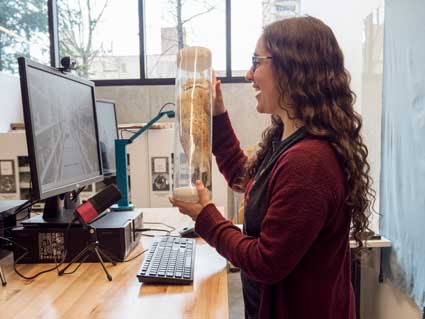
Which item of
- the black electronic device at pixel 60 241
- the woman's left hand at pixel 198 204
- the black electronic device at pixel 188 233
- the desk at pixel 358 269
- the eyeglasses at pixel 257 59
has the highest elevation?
the eyeglasses at pixel 257 59

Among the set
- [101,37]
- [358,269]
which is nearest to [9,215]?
[358,269]

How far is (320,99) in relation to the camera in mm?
828

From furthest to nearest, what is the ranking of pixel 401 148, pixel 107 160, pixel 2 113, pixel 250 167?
pixel 2 113 → pixel 107 160 → pixel 401 148 → pixel 250 167

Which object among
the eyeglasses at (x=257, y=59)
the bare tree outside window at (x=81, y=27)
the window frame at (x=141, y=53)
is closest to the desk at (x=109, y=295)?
the eyeglasses at (x=257, y=59)

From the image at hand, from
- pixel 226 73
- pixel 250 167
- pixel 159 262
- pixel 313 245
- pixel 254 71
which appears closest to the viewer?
pixel 313 245

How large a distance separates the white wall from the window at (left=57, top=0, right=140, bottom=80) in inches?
28.8

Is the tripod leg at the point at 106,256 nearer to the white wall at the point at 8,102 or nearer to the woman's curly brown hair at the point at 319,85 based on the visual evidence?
the woman's curly brown hair at the point at 319,85

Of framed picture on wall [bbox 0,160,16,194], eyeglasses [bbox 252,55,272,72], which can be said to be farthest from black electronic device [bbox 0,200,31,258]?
framed picture on wall [bbox 0,160,16,194]

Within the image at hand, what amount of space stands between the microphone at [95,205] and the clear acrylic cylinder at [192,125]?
282mm

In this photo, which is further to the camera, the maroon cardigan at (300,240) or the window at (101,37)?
the window at (101,37)

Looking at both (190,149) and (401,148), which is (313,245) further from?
(401,148)

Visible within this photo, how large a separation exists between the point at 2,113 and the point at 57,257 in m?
2.75

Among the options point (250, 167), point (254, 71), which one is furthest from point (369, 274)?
point (254, 71)

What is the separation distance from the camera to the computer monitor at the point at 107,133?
1984mm
